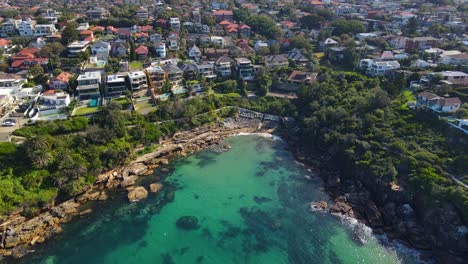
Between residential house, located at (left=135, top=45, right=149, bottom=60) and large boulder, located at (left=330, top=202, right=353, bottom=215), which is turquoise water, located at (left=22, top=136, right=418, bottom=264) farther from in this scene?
residential house, located at (left=135, top=45, right=149, bottom=60)

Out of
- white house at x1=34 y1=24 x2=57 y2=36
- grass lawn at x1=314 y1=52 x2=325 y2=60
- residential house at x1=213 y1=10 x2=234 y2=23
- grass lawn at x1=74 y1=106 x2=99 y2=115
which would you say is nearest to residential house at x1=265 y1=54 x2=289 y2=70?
grass lawn at x1=314 y1=52 x2=325 y2=60

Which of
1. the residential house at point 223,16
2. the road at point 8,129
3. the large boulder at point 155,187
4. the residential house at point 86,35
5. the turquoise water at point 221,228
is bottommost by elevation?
the turquoise water at point 221,228

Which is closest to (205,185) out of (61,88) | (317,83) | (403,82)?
(317,83)

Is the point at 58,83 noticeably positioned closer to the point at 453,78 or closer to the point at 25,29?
the point at 25,29

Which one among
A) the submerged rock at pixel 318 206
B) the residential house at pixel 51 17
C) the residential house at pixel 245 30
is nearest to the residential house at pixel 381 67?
the submerged rock at pixel 318 206

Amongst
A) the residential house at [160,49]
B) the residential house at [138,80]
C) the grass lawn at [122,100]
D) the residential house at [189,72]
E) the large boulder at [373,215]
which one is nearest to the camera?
the large boulder at [373,215]

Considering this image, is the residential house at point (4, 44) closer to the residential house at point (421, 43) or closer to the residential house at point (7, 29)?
the residential house at point (7, 29)

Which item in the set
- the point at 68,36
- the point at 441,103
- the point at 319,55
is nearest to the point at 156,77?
the point at 68,36
